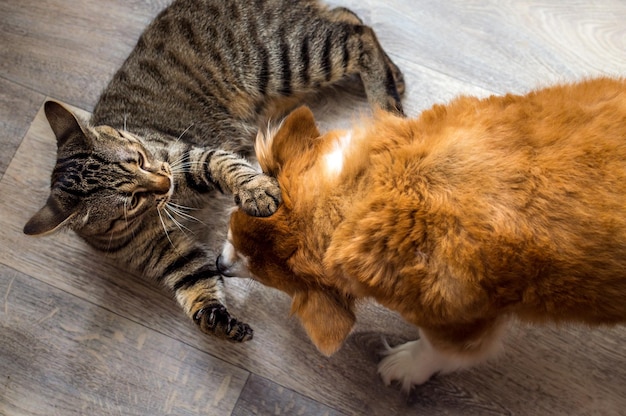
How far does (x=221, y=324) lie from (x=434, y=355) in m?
0.75

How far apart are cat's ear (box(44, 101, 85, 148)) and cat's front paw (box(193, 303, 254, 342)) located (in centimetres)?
75

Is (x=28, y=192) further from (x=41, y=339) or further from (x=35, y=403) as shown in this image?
(x=35, y=403)

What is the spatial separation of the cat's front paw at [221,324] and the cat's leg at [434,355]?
0.54m

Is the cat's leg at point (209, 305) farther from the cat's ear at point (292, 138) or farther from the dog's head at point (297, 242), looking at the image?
the cat's ear at point (292, 138)

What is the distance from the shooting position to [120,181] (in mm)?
1707

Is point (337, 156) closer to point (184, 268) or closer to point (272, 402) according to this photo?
point (184, 268)

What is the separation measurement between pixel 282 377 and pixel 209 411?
1.03 ft

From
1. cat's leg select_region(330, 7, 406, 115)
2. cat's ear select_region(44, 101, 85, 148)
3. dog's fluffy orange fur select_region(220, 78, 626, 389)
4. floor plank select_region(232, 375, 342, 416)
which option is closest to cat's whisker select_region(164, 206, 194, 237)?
cat's ear select_region(44, 101, 85, 148)

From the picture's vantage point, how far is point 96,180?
1.68m

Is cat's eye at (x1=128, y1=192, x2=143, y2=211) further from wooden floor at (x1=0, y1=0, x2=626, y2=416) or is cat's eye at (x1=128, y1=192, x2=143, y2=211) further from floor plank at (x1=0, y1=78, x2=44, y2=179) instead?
floor plank at (x1=0, y1=78, x2=44, y2=179)

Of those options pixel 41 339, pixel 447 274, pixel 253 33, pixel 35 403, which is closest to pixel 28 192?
pixel 41 339

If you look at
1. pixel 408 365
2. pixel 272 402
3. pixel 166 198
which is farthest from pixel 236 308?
pixel 408 365

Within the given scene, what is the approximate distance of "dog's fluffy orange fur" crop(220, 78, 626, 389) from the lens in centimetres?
111

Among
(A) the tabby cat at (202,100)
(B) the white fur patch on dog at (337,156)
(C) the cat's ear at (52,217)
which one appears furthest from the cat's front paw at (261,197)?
(C) the cat's ear at (52,217)
